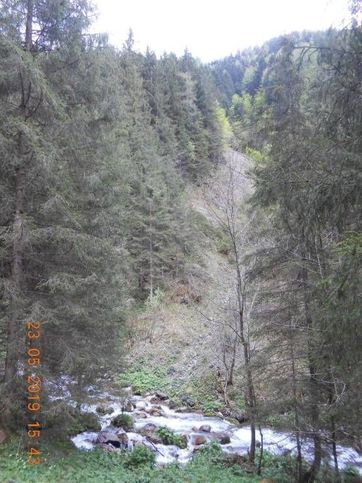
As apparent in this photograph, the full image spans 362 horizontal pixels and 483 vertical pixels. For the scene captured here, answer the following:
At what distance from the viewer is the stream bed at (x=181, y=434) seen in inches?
385

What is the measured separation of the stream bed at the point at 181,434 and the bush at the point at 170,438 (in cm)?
21

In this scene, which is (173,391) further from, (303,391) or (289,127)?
(289,127)

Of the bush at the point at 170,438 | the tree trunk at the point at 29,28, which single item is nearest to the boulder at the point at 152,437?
the bush at the point at 170,438

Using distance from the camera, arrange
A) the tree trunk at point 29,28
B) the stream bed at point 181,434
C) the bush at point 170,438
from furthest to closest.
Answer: the bush at point 170,438 < the stream bed at point 181,434 < the tree trunk at point 29,28

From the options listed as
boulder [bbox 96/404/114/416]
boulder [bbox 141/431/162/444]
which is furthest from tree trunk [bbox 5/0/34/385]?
boulder [bbox 96/404/114/416]

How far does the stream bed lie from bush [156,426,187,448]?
21 centimetres

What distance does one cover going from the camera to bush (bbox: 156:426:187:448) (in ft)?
37.8

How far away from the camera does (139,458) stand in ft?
30.3

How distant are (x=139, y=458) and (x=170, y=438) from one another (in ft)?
8.40

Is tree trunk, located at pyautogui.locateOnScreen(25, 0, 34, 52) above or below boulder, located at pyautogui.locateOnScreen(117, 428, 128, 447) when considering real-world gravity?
above

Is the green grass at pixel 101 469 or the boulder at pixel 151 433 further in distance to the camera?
the boulder at pixel 151 433

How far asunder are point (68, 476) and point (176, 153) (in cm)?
3224
